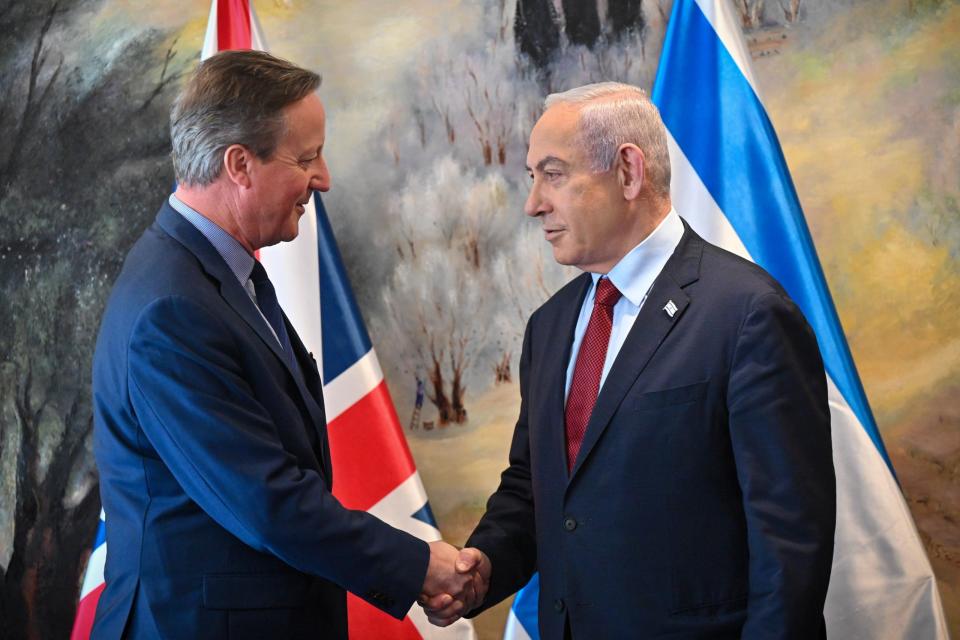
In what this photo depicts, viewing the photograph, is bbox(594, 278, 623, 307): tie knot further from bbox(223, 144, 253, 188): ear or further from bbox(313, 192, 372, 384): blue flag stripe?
bbox(313, 192, 372, 384): blue flag stripe

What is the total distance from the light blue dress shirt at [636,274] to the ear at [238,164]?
0.77 meters

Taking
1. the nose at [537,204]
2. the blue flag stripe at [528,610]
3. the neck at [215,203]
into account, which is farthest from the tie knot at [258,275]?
the blue flag stripe at [528,610]

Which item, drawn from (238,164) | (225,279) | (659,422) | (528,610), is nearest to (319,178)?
(238,164)

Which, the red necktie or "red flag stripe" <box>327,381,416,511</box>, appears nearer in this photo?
the red necktie

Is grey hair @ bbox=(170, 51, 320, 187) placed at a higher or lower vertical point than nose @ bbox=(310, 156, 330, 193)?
higher

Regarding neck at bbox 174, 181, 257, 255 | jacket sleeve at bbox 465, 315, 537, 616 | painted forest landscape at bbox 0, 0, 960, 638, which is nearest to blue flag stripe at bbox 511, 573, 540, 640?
painted forest landscape at bbox 0, 0, 960, 638

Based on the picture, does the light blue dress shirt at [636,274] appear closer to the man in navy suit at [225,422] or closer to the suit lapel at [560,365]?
the suit lapel at [560,365]

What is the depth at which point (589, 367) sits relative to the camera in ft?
6.83

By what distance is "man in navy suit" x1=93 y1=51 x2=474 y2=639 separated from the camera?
5.98 ft

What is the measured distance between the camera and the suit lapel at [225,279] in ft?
6.37

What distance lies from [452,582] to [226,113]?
3.60 feet

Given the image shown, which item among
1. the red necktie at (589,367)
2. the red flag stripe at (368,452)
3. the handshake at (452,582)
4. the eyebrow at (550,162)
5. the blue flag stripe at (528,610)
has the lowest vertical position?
the blue flag stripe at (528,610)

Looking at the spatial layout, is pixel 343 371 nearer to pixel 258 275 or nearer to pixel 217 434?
pixel 258 275

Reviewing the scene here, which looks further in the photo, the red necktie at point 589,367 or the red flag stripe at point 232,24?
the red flag stripe at point 232,24
